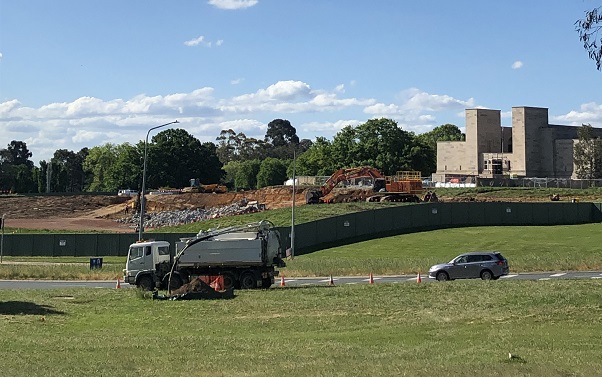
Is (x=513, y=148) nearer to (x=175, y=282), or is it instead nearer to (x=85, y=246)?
(x=85, y=246)

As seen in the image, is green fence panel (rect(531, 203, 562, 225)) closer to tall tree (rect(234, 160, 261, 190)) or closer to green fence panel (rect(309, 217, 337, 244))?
green fence panel (rect(309, 217, 337, 244))

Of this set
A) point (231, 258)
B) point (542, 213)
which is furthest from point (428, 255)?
point (231, 258)

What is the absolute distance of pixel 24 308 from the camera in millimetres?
29688

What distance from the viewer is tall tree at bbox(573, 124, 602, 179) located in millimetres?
114562

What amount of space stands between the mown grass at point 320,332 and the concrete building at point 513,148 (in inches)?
3591

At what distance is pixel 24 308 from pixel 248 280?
33.9 ft

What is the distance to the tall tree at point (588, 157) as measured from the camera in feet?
376

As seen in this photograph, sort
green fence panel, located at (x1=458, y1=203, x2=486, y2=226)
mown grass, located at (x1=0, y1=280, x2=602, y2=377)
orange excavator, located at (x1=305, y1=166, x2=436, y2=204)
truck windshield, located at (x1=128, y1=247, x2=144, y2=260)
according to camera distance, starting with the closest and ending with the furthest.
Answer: mown grass, located at (x1=0, y1=280, x2=602, y2=377), truck windshield, located at (x1=128, y1=247, x2=144, y2=260), green fence panel, located at (x1=458, y1=203, x2=486, y2=226), orange excavator, located at (x1=305, y1=166, x2=436, y2=204)

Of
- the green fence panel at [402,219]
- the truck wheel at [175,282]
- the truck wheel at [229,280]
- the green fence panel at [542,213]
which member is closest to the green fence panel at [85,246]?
the green fence panel at [402,219]

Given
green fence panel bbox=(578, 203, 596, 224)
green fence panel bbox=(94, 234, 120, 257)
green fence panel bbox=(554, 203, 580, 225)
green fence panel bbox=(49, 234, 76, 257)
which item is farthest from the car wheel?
green fence panel bbox=(578, 203, 596, 224)

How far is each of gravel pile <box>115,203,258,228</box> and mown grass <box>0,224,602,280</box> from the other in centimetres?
3431

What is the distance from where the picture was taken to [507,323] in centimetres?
2298

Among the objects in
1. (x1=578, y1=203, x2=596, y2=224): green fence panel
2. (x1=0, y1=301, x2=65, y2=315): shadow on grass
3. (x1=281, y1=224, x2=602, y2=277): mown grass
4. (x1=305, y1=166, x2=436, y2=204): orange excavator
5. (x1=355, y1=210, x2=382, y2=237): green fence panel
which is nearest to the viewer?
(x1=0, y1=301, x2=65, y2=315): shadow on grass

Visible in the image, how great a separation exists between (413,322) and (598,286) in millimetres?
9079
